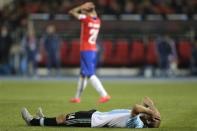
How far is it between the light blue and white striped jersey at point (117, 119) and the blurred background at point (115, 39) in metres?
19.9

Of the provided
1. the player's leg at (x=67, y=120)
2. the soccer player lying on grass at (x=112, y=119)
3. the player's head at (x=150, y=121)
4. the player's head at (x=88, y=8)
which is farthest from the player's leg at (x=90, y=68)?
the player's head at (x=150, y=121)

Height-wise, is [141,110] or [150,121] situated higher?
[141,110]

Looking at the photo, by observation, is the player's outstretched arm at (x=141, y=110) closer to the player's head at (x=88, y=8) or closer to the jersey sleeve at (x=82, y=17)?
the player's head at (x=88, y=8)

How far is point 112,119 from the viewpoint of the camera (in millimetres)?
10352

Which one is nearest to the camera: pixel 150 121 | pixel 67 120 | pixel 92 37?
pixel 150 121

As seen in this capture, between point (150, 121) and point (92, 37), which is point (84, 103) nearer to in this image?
point (92, 37)

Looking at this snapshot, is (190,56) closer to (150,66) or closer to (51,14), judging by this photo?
(150,66)

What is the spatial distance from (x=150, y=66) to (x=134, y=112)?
70.8 feet

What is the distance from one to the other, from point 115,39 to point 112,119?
22.2 meters

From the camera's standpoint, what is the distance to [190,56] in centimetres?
3119

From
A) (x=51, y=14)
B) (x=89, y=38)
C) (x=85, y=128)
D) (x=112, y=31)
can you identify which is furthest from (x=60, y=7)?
(x=85, y=128)

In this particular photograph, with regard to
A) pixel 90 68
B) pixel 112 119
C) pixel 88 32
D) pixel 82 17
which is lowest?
pixel 90 68

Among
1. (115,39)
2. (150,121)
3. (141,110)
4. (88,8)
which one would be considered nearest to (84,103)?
(88,8)

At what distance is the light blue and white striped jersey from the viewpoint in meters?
10.2
